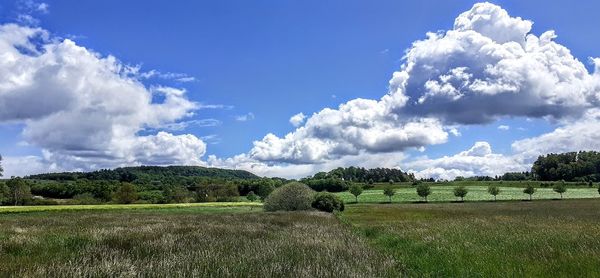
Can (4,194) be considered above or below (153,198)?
above

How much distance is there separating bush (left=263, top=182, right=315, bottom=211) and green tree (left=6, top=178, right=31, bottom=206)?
2428 inches

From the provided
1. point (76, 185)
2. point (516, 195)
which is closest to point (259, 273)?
point (516, 195)

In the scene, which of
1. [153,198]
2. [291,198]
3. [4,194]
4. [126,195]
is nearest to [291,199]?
[291,198]

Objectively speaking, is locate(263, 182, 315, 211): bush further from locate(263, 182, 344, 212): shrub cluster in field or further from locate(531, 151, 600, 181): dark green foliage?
locate(531, 151, 600, 181): dark green foliage

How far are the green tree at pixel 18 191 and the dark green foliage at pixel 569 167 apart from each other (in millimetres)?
153137

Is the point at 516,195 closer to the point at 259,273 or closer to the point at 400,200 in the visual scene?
the point at 400,200

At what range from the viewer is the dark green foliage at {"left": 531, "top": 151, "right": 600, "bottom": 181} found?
162 meters

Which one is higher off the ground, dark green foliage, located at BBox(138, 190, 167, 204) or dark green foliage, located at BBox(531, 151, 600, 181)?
dark green foliage, located at BBox(531, 151, 600, 181)

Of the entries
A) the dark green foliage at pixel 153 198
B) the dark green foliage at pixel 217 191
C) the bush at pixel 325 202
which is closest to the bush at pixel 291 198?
the bush at pixel 325 202

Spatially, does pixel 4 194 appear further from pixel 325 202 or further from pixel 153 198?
pixel 325 202

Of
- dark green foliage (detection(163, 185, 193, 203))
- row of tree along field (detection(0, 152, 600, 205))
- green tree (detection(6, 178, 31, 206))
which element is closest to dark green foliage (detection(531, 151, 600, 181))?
row of tree along field (detection(0, 152, 600, 205))

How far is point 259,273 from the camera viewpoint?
8375 millimetres

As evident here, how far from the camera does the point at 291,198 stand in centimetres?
5347

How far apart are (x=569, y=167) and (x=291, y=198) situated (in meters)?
144
